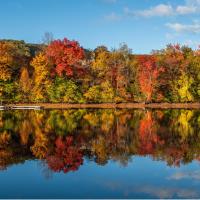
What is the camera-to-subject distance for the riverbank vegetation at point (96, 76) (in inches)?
2301

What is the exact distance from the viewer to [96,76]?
207 ft

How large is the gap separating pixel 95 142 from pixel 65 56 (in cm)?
3901

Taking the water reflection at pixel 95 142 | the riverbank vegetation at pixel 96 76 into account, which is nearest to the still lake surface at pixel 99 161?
the water reflection at pixel 95 142

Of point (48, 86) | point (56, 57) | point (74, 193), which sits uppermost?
point (56, 57)

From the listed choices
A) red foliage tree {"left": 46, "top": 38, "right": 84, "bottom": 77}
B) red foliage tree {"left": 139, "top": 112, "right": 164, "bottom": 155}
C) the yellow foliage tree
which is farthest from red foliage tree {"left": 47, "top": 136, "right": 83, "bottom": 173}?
red foliage tree {"left": 46, "top": 38, "right": 84, "bottom": 77}

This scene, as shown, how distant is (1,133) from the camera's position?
28125 millimetres

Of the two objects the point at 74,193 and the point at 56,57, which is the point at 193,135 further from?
the point at 56,57

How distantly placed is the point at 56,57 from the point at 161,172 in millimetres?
46740

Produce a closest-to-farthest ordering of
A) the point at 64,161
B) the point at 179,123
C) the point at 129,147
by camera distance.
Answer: the point at 64,161 < the point at 129,147 < the point at 179,123

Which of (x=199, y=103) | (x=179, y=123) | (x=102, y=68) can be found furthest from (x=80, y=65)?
(x=179, y=123)

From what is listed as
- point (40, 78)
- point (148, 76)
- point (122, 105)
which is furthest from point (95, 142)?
point (148, 76)

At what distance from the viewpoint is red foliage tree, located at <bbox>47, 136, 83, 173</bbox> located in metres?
17.6

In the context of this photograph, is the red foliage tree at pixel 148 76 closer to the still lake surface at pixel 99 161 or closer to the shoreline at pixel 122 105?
the shoreline at pixel 122 105

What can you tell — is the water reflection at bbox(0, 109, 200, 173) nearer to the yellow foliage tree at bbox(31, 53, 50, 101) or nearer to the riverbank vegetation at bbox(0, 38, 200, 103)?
the yellow foliage tree at bbox(31, 53, 50, 101)
